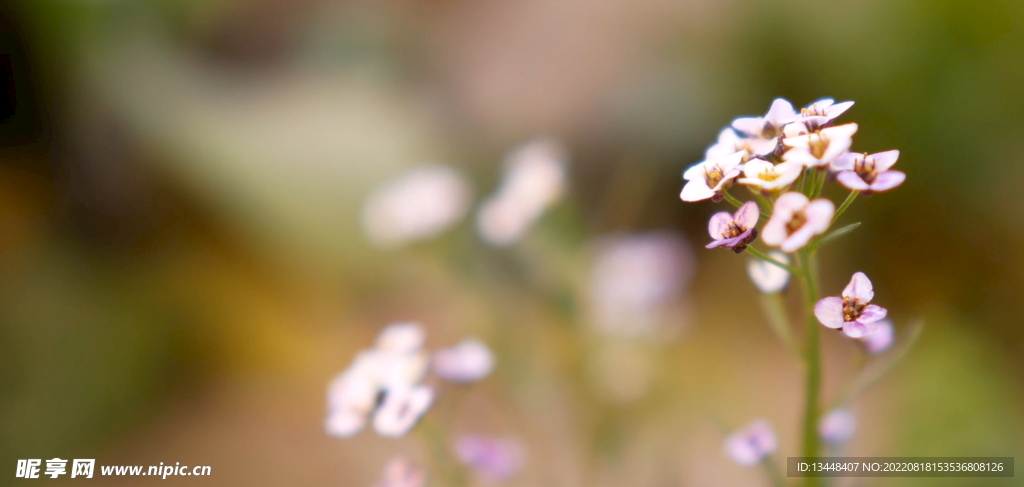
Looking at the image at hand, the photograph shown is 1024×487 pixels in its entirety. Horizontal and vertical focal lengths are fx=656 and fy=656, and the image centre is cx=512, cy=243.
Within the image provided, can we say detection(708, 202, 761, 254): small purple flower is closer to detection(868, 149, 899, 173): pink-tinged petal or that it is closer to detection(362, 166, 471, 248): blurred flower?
detection(868, 149, 899, 173): pink-tinged petal

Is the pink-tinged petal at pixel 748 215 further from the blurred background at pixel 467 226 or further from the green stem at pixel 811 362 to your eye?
the blurred background at pixel 467 226

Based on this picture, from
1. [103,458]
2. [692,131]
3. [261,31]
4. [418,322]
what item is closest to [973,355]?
[692,131]

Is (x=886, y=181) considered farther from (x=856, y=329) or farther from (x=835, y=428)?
(x=835, y=428)

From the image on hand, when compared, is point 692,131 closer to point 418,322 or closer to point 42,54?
point 418,322

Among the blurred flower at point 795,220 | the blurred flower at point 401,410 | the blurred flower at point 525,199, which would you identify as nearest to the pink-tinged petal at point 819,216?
the blurred flower at point 795,220

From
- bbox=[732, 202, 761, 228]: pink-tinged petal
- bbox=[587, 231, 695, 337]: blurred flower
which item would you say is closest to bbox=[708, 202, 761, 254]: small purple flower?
bbox=[732, 202, 761, 228]: pink-tinged petal

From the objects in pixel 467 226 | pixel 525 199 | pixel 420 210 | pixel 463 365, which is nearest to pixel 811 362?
pixel 463 365
